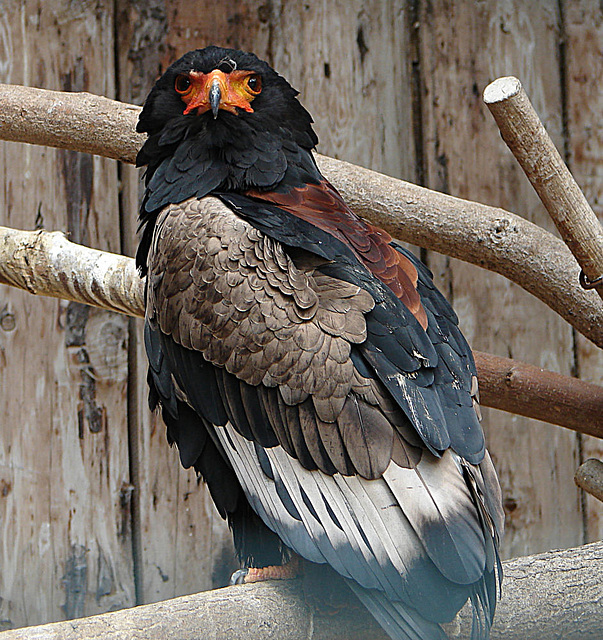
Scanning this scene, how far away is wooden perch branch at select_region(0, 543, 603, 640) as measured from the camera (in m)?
1.22

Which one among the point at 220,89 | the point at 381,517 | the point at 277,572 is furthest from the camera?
the point at 220,89

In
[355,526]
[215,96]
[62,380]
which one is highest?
[215,96]

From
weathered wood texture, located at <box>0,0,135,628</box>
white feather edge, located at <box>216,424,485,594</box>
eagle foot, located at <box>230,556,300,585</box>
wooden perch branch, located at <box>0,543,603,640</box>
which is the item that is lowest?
wooden perch branch, located at <box>0,543,603,640</box>

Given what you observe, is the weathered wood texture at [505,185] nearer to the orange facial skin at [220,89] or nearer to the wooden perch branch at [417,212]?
the wooden perch branch at [417,212]

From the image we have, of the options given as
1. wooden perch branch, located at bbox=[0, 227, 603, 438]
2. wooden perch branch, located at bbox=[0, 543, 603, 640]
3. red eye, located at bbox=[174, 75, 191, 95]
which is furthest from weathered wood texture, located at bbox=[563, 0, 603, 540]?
wooden perch branch, located at bbox=[0, 543, 603, 640]

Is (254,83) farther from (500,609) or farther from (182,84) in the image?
(500,609)

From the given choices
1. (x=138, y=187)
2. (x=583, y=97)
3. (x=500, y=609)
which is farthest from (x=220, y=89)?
(x=583, y=97)

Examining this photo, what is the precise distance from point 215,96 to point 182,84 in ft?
0.51

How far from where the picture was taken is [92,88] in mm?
2408

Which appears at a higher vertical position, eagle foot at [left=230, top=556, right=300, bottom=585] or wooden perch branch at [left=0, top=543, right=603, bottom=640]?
eagle foot at [left=230, top=556, right=300, bottom=585]

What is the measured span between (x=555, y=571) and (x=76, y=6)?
6.53ft

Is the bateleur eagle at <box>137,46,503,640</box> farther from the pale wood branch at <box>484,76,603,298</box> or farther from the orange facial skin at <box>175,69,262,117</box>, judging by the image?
the pale wood branch at <box>484,76,603,298</box>

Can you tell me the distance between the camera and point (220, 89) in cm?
163

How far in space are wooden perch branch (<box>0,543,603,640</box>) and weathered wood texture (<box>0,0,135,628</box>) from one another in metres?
1.20
